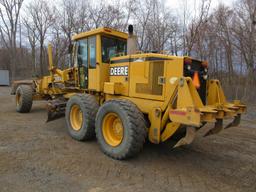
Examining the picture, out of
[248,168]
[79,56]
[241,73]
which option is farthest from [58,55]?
[248,168]

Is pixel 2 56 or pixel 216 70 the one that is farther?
pixel 2 56

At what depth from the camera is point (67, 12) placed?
84.7 ft

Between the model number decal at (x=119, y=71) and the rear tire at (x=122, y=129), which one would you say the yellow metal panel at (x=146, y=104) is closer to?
the rear tire at (x=122, y=129)

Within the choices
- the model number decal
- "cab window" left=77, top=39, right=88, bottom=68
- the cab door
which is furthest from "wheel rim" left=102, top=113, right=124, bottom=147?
"cab window" left=77, top=39, right=88, bottom=68

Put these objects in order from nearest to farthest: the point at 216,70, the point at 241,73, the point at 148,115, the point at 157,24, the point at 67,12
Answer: the point at 148,115, the point at 241,73, the point at 216,70, the point at 157,24, the point at 67,12

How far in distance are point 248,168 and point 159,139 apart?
5.53ft

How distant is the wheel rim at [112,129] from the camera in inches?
181

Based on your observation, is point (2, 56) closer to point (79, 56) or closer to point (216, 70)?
point (216, 70)

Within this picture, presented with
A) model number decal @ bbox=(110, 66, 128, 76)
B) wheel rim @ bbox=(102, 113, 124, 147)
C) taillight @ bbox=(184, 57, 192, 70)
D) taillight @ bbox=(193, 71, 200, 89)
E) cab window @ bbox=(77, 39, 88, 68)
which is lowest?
wheel rim @ bbox=(102, 113, 124, 147)

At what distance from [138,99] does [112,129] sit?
82 centimetres

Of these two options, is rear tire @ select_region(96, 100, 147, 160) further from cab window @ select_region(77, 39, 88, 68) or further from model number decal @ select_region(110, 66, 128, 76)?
cab window @ select_region(77, 39, 88, 68)

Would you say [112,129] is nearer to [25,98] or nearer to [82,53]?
[82,53]

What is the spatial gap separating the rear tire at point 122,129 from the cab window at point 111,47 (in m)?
1.61

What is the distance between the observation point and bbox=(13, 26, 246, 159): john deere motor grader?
3.80m
